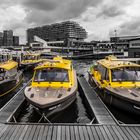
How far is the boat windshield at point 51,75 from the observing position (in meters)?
16.2

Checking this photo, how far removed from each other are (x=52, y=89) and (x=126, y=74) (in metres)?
5.09

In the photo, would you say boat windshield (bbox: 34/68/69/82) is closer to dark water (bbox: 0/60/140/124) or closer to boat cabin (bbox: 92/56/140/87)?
dark water (bbox: 0/60/140/124)

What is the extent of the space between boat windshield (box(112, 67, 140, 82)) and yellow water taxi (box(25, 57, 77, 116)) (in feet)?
9.37

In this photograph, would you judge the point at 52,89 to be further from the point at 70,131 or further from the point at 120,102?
the point at 70,131

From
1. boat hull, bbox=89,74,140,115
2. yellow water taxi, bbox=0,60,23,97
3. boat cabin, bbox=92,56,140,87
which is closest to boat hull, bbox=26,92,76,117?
boat hull, bbox=89,74,140,115

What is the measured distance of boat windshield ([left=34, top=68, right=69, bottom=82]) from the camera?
16223 mm

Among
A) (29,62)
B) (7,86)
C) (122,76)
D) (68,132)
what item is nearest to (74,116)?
(122,76)

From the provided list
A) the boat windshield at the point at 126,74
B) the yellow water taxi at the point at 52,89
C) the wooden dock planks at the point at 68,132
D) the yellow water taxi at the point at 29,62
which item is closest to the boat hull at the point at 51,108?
the yellow water taxi at the point at 52,89

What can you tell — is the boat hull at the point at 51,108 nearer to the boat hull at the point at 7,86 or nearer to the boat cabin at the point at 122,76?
the boat cabin at the point at 122,76

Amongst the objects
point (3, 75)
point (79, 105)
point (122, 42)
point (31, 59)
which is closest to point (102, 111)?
point (79, 105)

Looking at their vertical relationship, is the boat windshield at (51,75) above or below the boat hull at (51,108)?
above

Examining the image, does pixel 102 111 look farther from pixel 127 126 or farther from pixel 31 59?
pixel 31 59

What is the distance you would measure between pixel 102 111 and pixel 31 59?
116 ft

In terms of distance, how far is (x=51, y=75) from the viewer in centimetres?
1642
